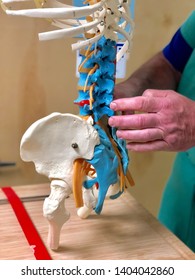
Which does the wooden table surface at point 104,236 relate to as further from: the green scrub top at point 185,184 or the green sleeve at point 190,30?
the green sleeve at point 190,30

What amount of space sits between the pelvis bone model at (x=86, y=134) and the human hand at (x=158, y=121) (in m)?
0.04

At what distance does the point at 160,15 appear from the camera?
117cm

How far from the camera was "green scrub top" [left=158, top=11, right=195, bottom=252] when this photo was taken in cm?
86

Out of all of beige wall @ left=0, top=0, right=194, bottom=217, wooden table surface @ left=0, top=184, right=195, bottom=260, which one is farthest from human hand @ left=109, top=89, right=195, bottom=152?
beige wall @ left=0, top=0, right=194, bottom=217

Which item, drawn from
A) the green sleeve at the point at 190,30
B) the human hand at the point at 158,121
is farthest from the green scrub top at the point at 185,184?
the human hand at the point at 158,121

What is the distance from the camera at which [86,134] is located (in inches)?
23.9

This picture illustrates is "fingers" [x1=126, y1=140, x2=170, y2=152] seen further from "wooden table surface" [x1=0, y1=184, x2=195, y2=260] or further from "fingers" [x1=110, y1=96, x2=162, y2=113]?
"wooden table surface" [x1=0, y1=184, x2=195, y2=260]

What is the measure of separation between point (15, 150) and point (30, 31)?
0.30 m

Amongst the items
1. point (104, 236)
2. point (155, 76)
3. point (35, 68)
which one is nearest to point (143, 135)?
point (104, 236)
